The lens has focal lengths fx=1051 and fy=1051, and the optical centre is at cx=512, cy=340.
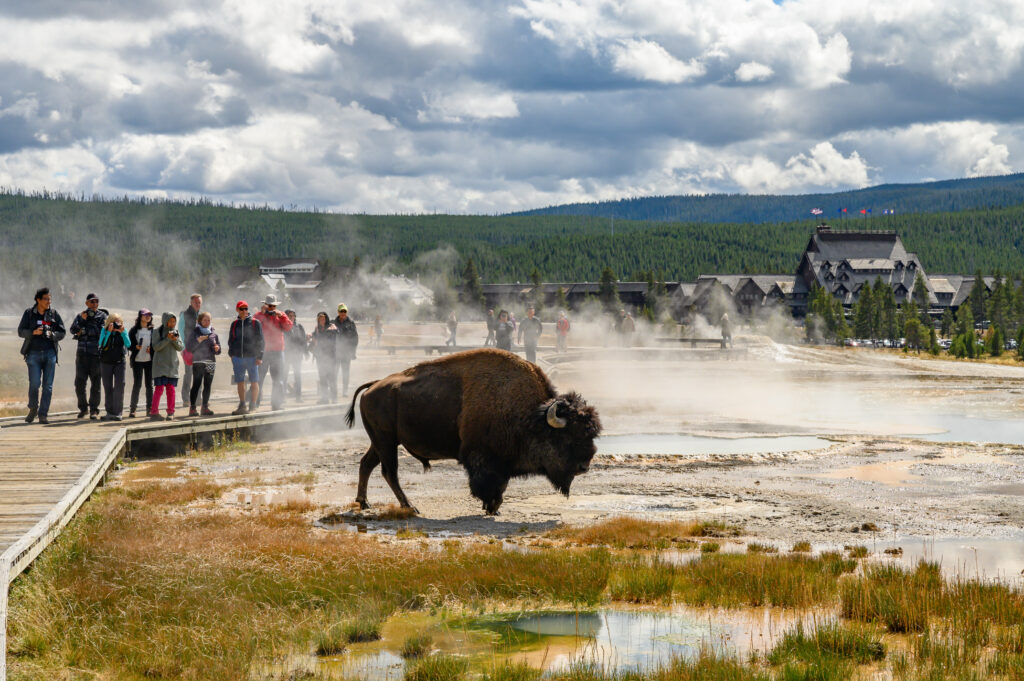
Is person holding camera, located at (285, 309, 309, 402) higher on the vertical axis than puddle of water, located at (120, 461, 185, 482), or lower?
higher

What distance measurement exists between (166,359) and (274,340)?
238cm

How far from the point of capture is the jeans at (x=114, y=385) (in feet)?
54.1

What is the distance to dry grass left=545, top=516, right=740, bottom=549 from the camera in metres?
9.89

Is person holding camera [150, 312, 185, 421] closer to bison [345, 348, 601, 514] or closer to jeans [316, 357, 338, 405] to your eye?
jeans [316, 357, 338, 405]

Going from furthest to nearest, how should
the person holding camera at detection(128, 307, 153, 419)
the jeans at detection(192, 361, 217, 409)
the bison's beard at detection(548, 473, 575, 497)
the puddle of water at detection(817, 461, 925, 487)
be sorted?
1. the jeans at detection(192, 361, 217, 409)
2. the person holding camera at detection(128, 307, 153, 419)
3. the puddle of water at detection(817, 461, 925, 487)
4. the bison's beard at detection(548, 473, 575, 497)

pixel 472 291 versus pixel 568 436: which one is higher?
pixel 472 291

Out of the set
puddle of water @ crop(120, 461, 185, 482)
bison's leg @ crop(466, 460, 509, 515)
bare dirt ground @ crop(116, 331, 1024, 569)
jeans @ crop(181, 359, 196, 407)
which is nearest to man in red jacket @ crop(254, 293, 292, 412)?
bare dirt ground @ crop(116, 331, 1024, 569)

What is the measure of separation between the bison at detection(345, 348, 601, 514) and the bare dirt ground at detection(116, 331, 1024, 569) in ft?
1.86

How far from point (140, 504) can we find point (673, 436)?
35.2 ft

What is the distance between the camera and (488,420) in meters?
11.2

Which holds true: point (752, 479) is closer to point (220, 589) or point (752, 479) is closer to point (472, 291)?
point (220, 589)

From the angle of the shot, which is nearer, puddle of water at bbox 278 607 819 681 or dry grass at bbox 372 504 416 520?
puddle of water at bbox 278 607 819 681

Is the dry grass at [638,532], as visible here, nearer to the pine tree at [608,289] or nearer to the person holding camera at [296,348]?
the person holding camera at [296,348]

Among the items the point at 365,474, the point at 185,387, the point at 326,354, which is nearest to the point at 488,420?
the point at 365,474
